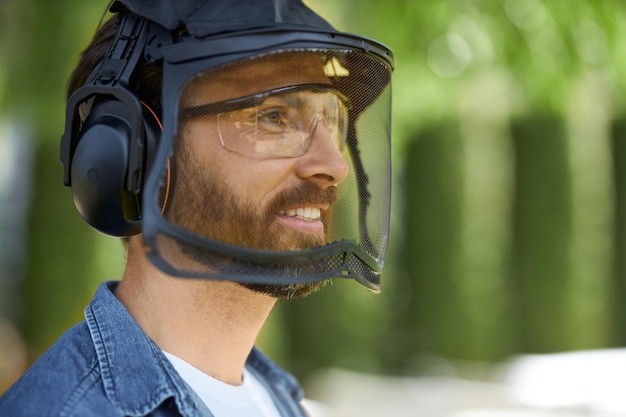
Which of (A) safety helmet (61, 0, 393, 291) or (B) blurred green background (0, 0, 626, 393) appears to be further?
(B) blurred green background (0, 0, 626, 393)

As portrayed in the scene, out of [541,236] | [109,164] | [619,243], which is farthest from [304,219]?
[619,243]

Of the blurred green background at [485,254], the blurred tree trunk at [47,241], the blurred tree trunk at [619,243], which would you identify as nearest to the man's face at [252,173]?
the blurred tree trunk at [47,241]

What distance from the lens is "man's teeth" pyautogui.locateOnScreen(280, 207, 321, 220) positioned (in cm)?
172

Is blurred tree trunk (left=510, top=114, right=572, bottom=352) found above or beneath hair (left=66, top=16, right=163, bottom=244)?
above

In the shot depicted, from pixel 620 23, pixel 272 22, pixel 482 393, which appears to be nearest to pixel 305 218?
pixel 272 22

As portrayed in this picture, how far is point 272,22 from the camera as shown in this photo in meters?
1.62

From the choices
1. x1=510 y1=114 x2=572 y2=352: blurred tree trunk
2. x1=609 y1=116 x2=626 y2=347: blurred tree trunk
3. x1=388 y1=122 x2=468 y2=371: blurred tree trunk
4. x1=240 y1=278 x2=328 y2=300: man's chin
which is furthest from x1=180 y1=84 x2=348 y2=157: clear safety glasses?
x1=609 y1=116 x2=626 y2=347: blurred tree trunk

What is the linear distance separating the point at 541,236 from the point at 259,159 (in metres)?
9.23

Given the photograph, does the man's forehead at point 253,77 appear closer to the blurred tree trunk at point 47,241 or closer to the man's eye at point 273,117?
the man's eye at point 273,117

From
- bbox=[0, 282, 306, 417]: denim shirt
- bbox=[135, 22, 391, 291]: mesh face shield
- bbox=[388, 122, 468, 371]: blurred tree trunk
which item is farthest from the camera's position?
bbox=[388, 122, 468, 371]: blurred tree trunk

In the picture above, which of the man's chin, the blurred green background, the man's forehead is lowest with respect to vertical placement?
the man's chin

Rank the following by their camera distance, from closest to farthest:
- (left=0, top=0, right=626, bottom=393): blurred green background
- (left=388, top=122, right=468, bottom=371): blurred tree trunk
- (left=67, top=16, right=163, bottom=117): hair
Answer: (left=67, top=16, right=163, bottom=117): hair, (left=0, top=0, right=626, bottom=393): blurred green background, (left=388, top=122, right=468, bottom=371): blurred tree trunk

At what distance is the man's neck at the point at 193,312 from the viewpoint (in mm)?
1722

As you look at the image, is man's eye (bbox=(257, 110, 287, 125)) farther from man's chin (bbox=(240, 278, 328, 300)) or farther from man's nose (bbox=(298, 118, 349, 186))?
man's chin (bbox=(240, 278, 328, 300))
